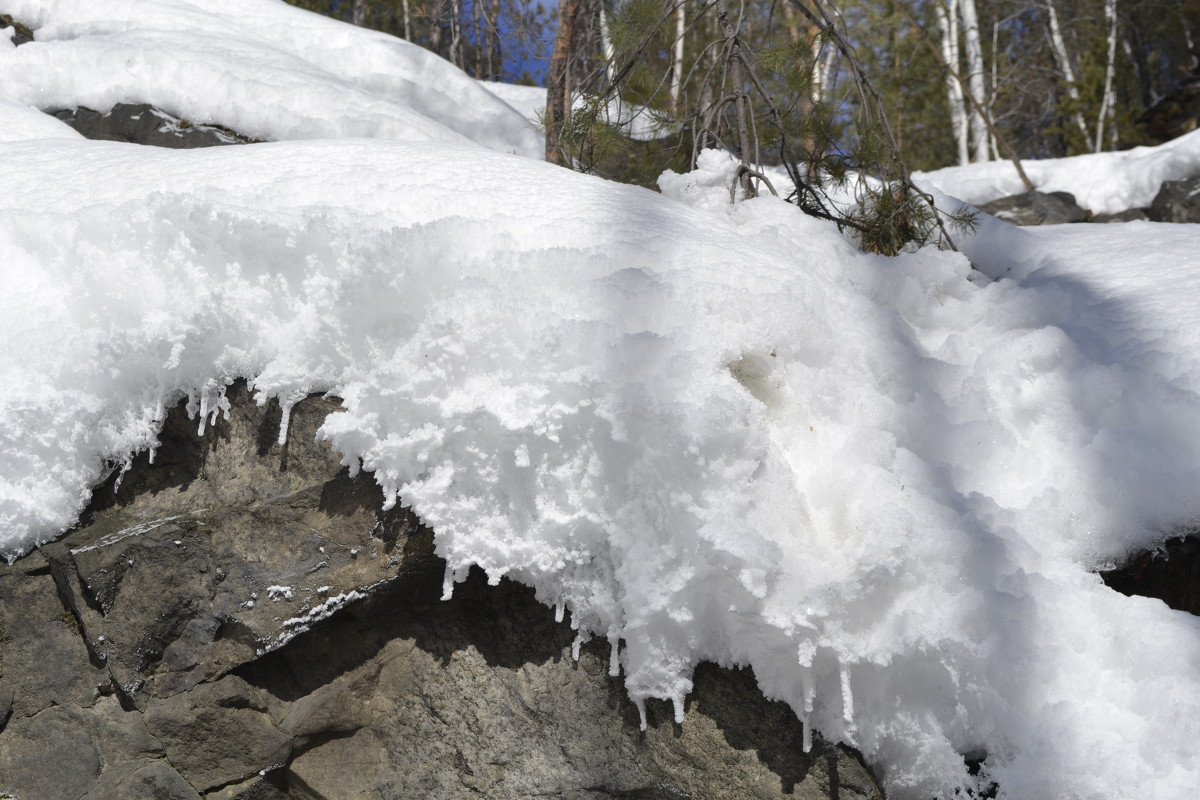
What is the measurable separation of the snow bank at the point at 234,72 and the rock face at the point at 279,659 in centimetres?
231

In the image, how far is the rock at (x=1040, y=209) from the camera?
5352 mm

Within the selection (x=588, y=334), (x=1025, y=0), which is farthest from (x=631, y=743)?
(x=1025, y=0)

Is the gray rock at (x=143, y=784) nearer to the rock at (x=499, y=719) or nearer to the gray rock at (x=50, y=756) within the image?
the gray rock at (x=50, y=756)

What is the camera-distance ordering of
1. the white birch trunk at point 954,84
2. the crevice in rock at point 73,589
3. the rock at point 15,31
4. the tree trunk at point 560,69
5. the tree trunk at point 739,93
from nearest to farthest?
the crevice in rock at point 73,589, the tree trunk at point 739,93, the tree trunk at point 560,69, the rock at point 15,31, the white birch trunk at point 954,84

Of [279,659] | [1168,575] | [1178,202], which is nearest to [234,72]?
[279,659]

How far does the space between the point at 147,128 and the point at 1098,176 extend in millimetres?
6067

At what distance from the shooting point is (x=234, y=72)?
3.72 metres

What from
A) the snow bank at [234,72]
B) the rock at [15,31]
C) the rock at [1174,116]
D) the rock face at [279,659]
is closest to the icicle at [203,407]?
the rock face at [279,659]

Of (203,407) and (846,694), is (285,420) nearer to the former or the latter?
(203,407)

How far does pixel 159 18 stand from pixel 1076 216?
575 centimetres

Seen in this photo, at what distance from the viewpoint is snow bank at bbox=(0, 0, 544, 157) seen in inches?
143

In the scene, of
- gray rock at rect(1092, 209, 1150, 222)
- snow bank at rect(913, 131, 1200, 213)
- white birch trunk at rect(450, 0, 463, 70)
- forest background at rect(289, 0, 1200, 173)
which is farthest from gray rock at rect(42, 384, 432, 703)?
gray rock at rect(1092, 209, 1150, 222)

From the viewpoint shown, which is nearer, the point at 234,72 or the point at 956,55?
the point at 234,72

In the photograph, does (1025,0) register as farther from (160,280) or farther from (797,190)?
(160,280)
